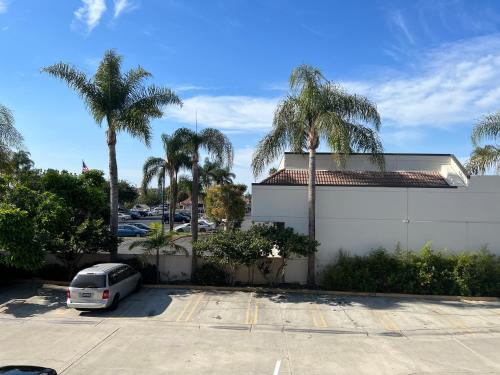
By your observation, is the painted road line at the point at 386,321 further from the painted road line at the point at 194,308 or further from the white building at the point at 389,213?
the painted road line at the point at 194,308

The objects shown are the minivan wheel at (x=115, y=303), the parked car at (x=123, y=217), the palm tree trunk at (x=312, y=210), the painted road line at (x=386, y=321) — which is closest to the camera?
the painted road line at (x=386, y=321)

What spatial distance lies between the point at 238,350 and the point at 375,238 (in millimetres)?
10968

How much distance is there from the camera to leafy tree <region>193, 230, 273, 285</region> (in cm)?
1941

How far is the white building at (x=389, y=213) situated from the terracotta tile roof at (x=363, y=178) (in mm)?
333

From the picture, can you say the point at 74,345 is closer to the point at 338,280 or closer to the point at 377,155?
the point at 338,280

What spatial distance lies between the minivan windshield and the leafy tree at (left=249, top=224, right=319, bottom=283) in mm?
6788

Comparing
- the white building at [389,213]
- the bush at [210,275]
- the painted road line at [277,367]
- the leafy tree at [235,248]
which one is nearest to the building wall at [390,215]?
the white building at [389,213]

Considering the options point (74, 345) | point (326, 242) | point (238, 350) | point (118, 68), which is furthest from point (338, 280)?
point (118, 68)

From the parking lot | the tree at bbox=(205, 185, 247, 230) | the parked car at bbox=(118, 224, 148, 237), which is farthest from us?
the parked car at bbox=(118, 224, 148, 237)

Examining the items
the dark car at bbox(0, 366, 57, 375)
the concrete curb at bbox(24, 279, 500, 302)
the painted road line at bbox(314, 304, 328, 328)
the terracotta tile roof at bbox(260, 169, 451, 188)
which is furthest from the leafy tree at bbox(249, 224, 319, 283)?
the dark car at bbox(0, 366, 57, 375)

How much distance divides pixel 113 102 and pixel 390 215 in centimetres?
1379

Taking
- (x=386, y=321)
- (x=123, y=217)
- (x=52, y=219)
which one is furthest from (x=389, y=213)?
(x=123, y=217)

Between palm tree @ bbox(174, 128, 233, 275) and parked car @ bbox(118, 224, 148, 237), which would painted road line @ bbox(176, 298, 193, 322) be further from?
parked car @ bbox(118, 224, 148, 237)

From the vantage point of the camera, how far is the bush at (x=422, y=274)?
19.6 m
